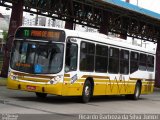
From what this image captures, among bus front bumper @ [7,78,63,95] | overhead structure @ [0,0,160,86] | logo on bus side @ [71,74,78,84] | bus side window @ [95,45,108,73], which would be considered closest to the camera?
bus front bumper @ [7,78,63,95]

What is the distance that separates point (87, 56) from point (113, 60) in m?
2.72

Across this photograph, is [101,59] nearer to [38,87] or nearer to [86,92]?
[86,92]

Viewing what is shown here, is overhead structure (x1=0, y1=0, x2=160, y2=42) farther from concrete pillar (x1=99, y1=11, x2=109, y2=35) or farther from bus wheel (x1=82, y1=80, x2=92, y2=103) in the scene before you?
bus wheel (x1=82, y1=80, x2=92, y2=103)

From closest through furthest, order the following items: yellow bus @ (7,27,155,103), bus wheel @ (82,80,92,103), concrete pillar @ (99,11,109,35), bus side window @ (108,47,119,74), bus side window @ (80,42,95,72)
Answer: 1. yellow bus @ (7,27,155,103)
2. bus side window @ (80,42,95,72)
3. bus wheel @ (82,80,92,103)
4. bus side window @ (108,47,119,74)
5. concrete pillar @ (99,11,109,35)

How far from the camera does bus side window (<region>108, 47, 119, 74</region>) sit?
21297 millimetres

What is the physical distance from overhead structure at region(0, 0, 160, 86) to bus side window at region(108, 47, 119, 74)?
1479cm

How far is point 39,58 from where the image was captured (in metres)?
17.6

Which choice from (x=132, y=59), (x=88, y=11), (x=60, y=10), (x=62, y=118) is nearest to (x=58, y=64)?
(x=62, y=118)

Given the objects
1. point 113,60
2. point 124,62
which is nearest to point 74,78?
point 113,60

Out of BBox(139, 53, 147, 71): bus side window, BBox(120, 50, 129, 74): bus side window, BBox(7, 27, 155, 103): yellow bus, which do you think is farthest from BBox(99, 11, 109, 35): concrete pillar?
BBox(7, 27, 155, 103): yellow bus

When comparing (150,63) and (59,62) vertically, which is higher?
(150,63)

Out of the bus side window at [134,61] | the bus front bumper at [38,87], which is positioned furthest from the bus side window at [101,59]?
the bus side window at [134,61]

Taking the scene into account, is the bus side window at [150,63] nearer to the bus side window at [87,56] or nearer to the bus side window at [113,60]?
the bus side window at [113,60]

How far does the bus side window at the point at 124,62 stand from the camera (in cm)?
2270
